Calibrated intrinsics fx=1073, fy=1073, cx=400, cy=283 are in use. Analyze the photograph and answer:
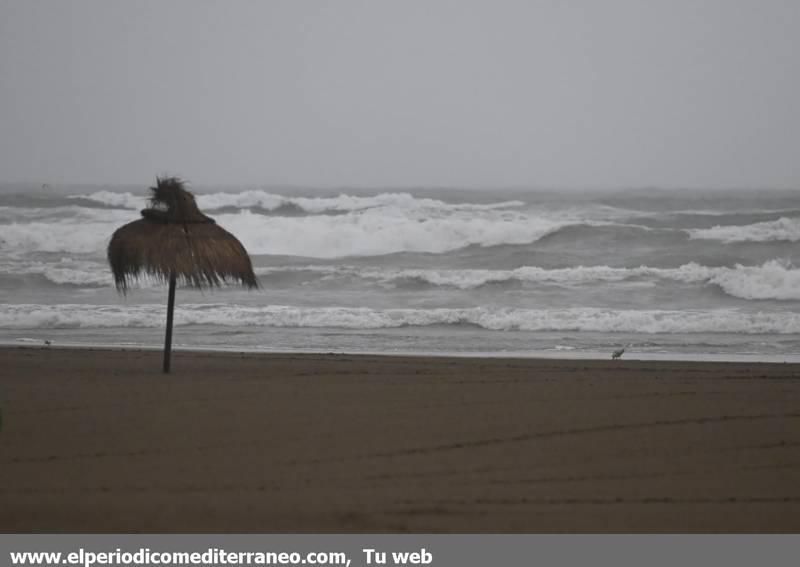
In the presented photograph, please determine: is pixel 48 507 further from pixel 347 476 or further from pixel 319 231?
pixel 319 231

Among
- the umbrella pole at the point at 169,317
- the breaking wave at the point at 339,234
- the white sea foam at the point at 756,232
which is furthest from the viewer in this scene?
the breaking wave at the point at 339,234

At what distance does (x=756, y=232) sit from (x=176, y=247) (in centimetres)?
1664

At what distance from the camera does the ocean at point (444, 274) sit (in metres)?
13.5

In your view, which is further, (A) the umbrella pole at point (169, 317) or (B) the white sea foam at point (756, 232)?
(B) the white sea foam at point (756, 232)

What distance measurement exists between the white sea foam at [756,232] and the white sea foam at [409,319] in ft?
24.3

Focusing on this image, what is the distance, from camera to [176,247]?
8828mm

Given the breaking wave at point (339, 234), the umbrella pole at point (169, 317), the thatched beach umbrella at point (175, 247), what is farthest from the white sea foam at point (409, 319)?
the breaking wave at point (339, 234)

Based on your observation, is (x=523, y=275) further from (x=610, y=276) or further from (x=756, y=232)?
(x=756, y=232)

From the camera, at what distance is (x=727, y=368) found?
10.1m

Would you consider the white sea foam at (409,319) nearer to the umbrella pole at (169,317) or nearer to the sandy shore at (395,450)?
the sandy shore at (395,450)

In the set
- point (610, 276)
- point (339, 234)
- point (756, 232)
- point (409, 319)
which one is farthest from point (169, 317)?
point (756, 232)

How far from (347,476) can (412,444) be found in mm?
828

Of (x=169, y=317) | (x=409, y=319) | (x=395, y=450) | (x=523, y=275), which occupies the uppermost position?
(x=169, y=317)
